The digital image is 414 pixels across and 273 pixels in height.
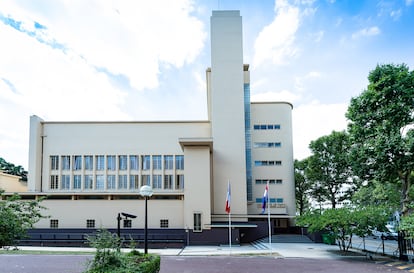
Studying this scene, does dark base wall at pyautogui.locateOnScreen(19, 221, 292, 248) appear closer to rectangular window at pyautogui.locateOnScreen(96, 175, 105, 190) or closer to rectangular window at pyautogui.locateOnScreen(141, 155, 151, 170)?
rectangular window at pyautogui.locateOnScreen(96, 175, 105, 190)

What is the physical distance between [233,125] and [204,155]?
6.34m

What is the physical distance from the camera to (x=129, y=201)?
31.3 metres

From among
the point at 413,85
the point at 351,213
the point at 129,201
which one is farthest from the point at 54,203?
the point at 413,85

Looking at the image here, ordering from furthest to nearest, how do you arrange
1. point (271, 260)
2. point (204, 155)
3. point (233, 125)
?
point (233, 125)
point (204, 155)
point (271, 260)

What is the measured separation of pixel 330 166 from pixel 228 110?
14181mm

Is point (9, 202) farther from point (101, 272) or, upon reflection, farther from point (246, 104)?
point (246, 104)

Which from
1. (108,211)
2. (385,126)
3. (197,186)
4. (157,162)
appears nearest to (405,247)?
(385,126)

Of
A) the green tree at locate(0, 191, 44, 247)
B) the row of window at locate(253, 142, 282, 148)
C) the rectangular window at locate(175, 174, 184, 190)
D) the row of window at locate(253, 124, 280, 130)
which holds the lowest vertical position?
the green tree at locate(0, 191, 44, 247)

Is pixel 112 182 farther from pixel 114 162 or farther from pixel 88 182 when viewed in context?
pixel 88 182

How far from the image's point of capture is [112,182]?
38.4 m

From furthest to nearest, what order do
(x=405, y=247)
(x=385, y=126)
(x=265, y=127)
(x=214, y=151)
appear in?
(x=265, y=127) < (x=214, y=151) < (x=385, y=126) < (x=405, y=247)

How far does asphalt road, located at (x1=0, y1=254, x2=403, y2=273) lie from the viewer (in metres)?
15.5

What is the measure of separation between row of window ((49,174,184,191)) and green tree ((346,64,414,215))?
19.8 metres

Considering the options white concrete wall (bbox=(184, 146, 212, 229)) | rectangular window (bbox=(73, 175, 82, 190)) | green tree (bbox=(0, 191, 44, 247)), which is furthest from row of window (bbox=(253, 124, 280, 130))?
green tree (bbox=(0, 191, 44, 247))
